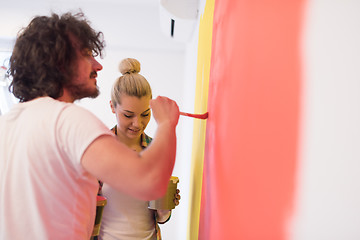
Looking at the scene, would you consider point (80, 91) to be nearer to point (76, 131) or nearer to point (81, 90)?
point (81, 90)

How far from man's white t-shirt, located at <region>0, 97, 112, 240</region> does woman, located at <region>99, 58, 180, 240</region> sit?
0.54m

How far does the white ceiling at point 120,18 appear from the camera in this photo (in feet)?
9.70

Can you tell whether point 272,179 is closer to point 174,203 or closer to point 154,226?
point 174,203

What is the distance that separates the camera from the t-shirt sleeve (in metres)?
0.59

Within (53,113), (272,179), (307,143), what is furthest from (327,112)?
(53,113)

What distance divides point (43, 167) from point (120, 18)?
101 inches

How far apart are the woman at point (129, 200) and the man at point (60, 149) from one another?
44 centimetres

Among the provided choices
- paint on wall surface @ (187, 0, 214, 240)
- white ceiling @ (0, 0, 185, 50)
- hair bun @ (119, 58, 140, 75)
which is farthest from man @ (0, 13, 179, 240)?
white ceiling @ (0, 0, 185, 50)

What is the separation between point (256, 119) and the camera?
0.47 meters

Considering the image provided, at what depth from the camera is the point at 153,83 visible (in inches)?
120

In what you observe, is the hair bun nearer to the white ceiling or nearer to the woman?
the woman

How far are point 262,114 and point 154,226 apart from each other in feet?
3.34

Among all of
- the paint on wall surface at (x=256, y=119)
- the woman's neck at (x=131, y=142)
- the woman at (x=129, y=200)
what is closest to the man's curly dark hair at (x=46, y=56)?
the paint on wall surface at (x=256, y=119)

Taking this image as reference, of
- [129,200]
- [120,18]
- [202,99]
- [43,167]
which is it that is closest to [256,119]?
[43,167]
